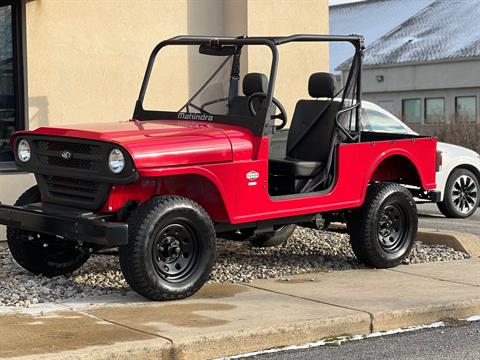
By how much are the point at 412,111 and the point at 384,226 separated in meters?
32.3

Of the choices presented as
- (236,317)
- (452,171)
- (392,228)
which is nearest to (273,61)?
(392,228)

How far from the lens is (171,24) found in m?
12.7

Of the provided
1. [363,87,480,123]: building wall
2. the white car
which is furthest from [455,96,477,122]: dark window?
the white car

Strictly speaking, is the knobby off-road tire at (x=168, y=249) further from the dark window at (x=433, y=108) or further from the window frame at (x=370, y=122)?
the dark window at (x=433, y=108)

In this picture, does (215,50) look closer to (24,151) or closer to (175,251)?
(24,151)

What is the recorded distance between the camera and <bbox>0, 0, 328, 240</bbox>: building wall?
1156 cm

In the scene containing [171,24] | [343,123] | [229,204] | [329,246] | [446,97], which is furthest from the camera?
[446,97]

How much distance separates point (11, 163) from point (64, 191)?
3399 mm

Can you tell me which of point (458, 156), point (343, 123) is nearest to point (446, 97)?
point (458, 156)

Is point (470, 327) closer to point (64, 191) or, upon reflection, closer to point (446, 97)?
point (64, 191)

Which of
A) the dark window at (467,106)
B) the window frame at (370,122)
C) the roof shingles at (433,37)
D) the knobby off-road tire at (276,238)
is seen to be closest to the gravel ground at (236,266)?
the knobby off-road tire at (276,238)

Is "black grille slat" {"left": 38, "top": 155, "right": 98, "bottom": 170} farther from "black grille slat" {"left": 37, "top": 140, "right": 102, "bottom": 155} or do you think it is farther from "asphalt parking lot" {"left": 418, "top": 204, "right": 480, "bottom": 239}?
"asphalt parking lot" {"left": 418, "top": 204, "right": 480, "bottom": 239}

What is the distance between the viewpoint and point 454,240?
35.2 ft

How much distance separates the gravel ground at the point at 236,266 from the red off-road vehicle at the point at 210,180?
0.90 ft
